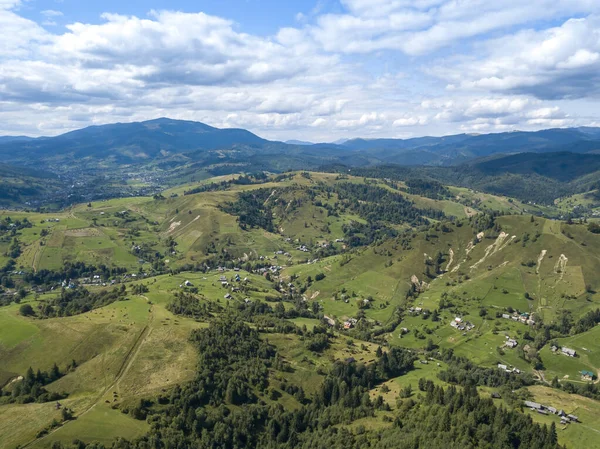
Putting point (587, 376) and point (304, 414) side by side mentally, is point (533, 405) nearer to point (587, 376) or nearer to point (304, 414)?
point (587, 376)

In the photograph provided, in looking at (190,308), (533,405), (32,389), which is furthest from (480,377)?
(32,389)

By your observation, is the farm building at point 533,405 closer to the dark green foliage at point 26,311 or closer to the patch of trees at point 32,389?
the patch of trees at point 32,389

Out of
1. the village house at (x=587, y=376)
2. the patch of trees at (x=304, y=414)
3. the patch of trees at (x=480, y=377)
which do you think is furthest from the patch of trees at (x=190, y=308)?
the village house at (x=587, y=376)

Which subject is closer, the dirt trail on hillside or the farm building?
the dirt trail on hillside

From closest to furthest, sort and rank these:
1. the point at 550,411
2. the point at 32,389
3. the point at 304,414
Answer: the point at 550,411, the point at 32,389, the point at 304,414

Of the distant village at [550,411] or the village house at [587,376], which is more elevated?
the distant village at [550,411]

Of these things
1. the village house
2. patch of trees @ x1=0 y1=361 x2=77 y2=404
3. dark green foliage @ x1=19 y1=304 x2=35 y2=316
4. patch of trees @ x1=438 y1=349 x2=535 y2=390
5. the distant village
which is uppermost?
dark green foliage @ x1=19 y1=304 x2=35 y2=316

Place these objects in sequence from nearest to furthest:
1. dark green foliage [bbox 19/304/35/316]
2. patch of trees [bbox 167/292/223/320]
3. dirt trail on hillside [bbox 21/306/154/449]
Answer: dirt trail on hillside [bbox 21/306/154/449]
dark green foliage [bbox 19/304/35/316]
patch of trees [bbox 167/292/223/320]

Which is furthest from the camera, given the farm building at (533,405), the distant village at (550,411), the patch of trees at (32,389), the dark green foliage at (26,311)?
the dark green foliage at (26,311)

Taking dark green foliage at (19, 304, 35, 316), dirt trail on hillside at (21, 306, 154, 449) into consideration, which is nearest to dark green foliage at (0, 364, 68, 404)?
dirt trail on hillside at (21, 306, 154, 449)

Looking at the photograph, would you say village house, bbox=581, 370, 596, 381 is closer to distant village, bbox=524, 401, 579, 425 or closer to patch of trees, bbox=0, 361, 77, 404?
distant village, bbox=524, 401, 579, 425

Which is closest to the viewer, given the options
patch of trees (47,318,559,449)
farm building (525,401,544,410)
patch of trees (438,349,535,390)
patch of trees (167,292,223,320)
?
patch of trees (47,318,559,449)
